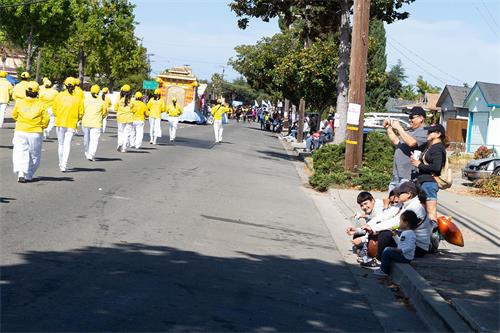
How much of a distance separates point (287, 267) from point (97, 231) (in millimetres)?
2550

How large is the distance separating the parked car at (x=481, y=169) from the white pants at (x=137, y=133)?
34.8ft

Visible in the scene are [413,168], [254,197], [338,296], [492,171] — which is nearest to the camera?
[338,296]

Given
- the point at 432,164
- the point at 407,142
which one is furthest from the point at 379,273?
the point at 407,142

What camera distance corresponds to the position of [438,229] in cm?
1113

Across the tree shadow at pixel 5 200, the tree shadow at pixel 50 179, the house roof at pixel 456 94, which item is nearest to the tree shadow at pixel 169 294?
the tree shadow at pixel 5 200

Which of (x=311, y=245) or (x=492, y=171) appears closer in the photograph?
(x=311, y=245)

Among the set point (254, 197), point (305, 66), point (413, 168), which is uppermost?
point (305, 66)

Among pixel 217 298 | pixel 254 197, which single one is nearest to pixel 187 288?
pixel 217 298

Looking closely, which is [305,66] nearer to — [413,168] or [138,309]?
[413,168]

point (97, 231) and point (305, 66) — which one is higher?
point (305, 66)

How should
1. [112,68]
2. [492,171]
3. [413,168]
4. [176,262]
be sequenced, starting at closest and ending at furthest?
[176,262] → [413,168] → [492,171] → [112,68]

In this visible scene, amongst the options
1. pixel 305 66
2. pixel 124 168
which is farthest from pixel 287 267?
pixel 305 66

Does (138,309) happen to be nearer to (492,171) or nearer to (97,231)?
(97,231)

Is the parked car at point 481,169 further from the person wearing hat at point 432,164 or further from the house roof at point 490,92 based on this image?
the house roof at point 490,92
